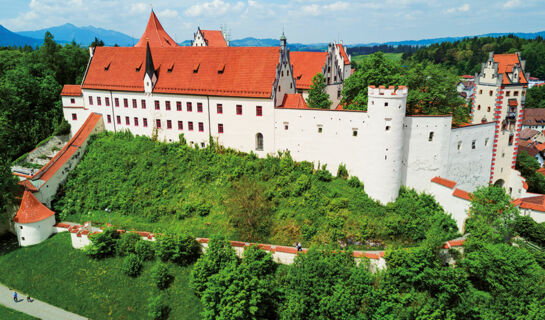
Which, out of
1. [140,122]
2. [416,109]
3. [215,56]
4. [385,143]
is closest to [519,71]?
[416,109]

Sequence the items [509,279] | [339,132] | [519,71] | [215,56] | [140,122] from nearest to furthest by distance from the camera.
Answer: [509,279] → [339,132] → [519,71] → [215,56] → [140,122]

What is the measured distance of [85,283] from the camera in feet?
102

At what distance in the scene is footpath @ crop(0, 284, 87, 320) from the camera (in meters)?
29.5

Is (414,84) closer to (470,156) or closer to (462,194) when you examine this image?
(470,156)

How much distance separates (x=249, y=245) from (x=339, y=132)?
45.8 feet

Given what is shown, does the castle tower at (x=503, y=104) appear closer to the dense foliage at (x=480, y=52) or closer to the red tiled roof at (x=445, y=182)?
the red tiled roof at (x=445, y=182)

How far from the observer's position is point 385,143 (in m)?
33.4

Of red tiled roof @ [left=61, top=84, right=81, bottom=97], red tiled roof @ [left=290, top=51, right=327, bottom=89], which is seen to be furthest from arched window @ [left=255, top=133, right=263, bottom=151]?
red tiled roof @ [left=61, top=84, right=81, bottom=97]

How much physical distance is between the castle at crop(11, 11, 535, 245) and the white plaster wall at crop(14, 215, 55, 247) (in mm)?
15509

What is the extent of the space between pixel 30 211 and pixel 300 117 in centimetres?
2677

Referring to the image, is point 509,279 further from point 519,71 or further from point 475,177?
point 519,71

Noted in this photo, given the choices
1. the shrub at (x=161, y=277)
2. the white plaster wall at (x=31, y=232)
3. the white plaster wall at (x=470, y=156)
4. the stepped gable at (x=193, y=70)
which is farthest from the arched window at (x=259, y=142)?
the white plaster wall at (x=31, y=232)

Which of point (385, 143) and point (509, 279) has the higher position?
point (385, 143)

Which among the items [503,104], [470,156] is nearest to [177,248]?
[470,156]
